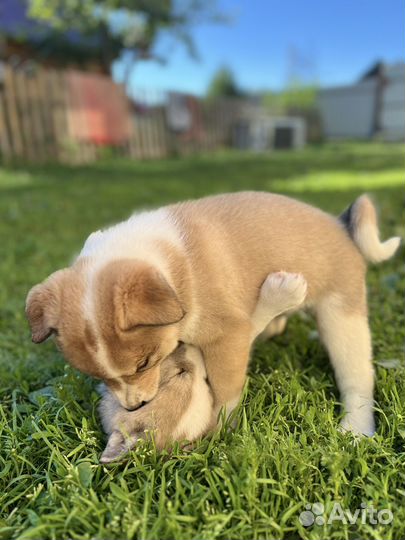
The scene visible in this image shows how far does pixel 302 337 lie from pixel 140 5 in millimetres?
22040

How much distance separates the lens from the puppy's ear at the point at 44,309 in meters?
2.10

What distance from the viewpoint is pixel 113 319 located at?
77.7 inches

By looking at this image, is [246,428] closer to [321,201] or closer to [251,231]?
[251,231]

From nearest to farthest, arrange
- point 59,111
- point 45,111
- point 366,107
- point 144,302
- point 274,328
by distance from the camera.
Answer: point 144,302 → point 274,328 → point 45,111 → point 59,111 → point 366,107

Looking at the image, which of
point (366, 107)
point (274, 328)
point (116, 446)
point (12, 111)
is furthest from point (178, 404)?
point (366, 107)

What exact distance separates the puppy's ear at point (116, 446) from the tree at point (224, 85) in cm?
4399

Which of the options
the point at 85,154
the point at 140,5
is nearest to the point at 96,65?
the point at 140,5

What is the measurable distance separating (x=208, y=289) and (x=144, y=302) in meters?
0.46

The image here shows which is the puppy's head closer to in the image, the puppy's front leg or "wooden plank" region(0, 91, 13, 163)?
the puppy's front leg

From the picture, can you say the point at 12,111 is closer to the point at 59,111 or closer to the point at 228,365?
the point at 59,111

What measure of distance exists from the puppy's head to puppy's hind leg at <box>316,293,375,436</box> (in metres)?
0.87

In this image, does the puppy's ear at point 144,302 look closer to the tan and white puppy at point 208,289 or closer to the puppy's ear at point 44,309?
the tan and white puppy at point 208,289

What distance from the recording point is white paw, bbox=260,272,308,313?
2.51m

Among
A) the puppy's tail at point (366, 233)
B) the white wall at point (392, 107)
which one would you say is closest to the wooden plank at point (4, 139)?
the puppy's tail at point (366, 233)
